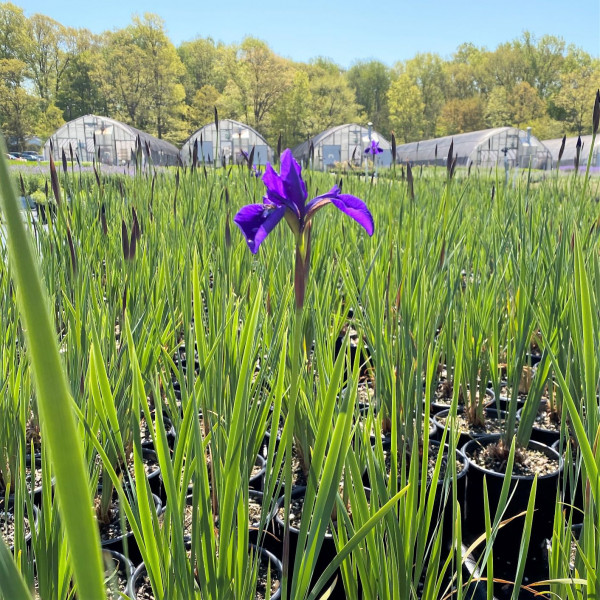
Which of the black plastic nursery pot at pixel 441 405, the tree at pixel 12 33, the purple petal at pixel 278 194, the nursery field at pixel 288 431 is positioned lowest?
the black plastic nursery pot at pixel 441 405

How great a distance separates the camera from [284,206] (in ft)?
2.13

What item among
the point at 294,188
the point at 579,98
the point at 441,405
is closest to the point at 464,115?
the point at 579,98

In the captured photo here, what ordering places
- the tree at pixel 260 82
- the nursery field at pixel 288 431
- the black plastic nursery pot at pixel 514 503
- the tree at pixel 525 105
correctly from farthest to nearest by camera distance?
the tree at pixel 525 105 < the tree at pixel 260 82 < the black plastic nursery pot at pixel 514 503 < the nursery field at pixel 288 431

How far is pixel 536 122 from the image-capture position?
3225 cm

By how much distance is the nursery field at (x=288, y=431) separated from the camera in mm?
619

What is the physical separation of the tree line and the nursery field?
30712 mm

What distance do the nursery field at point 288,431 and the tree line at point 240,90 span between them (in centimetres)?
3071

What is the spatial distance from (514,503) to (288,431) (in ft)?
3.15

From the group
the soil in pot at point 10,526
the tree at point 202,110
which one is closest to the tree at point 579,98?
the tree at point 202,110

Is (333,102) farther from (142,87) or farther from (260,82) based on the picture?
(142,87)

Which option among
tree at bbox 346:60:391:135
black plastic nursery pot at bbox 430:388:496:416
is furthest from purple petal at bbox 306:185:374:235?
tree at bbox 346:60:391:135

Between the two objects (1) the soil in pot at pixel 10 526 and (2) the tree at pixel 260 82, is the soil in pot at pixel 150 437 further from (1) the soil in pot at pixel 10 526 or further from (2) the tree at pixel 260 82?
(2) the tree at pixel 260 82

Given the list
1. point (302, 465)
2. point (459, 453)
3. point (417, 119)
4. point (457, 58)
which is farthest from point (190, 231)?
point (457, 58)

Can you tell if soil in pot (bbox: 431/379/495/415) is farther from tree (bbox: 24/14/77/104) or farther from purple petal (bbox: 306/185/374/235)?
tree (bbox: 24/14/77/104)
